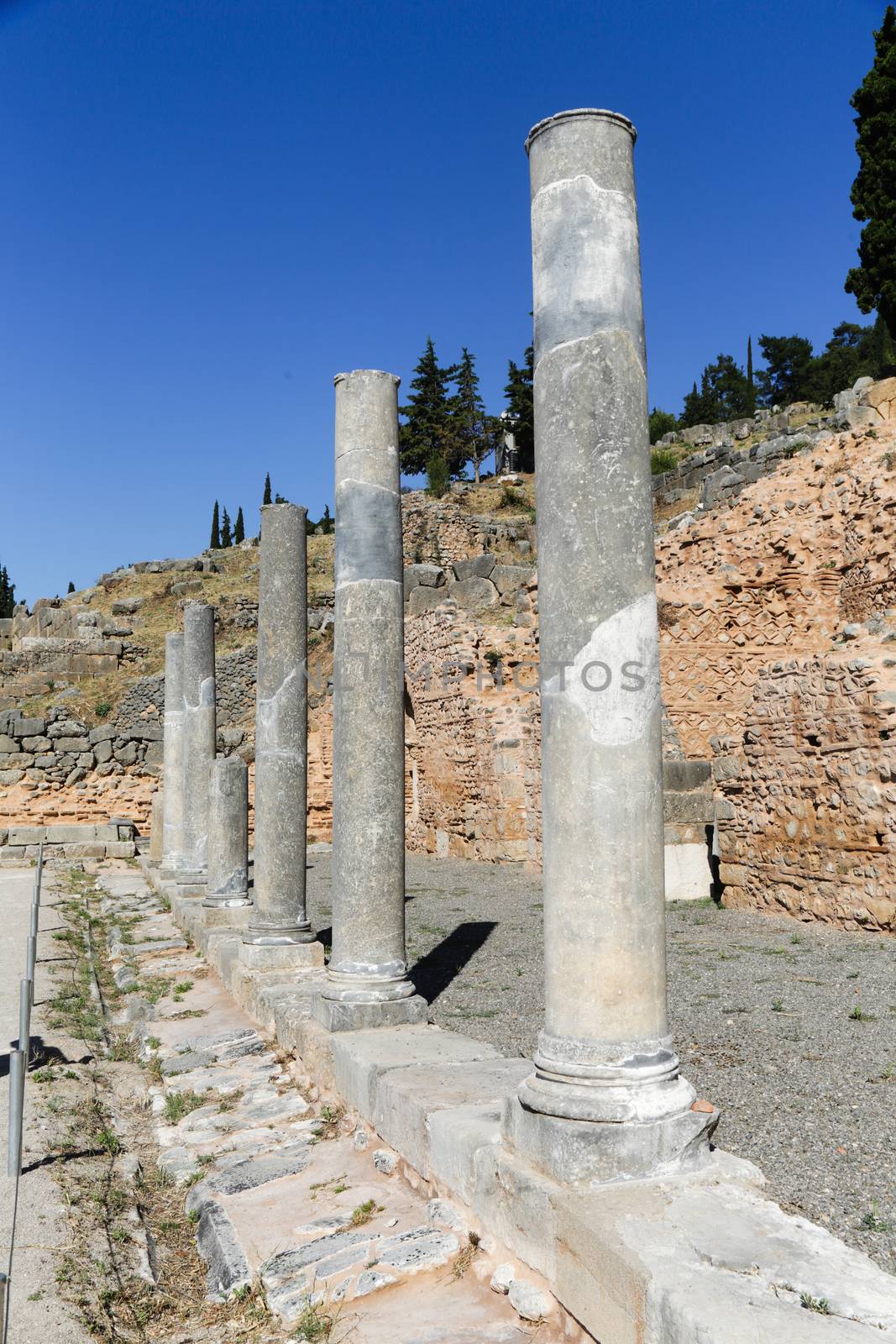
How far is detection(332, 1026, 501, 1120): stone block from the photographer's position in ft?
15.1

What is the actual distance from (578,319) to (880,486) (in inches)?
496

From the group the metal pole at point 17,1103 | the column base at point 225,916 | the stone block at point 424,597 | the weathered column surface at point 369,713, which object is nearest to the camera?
the metal pole at point 17,1103

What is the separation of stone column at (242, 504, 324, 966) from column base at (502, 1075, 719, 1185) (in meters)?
4.90

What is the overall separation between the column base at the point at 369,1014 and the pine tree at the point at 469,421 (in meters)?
45.5

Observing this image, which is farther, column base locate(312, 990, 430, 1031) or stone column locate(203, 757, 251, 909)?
stone column locate(203, 757, 251, 909)

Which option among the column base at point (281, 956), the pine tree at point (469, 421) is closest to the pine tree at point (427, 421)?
the pine tree at point (469, 421)

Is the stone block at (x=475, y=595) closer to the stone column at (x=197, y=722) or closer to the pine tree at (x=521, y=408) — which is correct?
the stone column at (x=197, y=722)

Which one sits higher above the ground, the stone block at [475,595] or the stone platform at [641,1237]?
the stone block at [475,595]

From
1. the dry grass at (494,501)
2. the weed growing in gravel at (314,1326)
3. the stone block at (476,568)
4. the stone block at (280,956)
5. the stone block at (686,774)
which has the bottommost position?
the weed growing in gravel at (314,1326)

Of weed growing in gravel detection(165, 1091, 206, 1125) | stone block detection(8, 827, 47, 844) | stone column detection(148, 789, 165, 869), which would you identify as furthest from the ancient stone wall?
stone block detection(8, 827, 47, 844)

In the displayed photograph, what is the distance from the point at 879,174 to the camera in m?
30.1

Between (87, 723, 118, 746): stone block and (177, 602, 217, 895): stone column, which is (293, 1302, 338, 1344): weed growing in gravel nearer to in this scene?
(177, 602, 217, 895): stone column

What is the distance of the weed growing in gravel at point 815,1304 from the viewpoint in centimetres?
222

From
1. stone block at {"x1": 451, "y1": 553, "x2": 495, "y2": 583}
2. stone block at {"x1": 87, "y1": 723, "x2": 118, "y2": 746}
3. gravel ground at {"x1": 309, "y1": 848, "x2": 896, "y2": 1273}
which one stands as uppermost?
stone block at {"x1": 451, "y1": 553, "x2": 495, "y2": 583}
